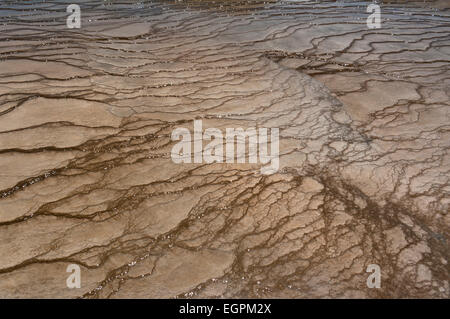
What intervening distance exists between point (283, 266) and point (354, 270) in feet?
0.91

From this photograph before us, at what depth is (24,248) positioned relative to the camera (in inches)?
59.7

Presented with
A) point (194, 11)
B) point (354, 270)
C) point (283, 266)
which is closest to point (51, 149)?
point (283, 266)

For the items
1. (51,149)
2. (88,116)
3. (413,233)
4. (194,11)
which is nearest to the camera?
(413,233)

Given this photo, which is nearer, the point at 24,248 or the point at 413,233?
the point at 24,248

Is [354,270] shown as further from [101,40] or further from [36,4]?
[36,4]

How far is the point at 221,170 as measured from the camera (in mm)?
1983

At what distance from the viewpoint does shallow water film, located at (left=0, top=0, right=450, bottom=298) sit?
1447mm

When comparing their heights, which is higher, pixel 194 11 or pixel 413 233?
pixel 194 11

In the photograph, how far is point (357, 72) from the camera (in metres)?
3.36

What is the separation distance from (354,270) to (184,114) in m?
1.52

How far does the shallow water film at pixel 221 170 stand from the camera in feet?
4.75
